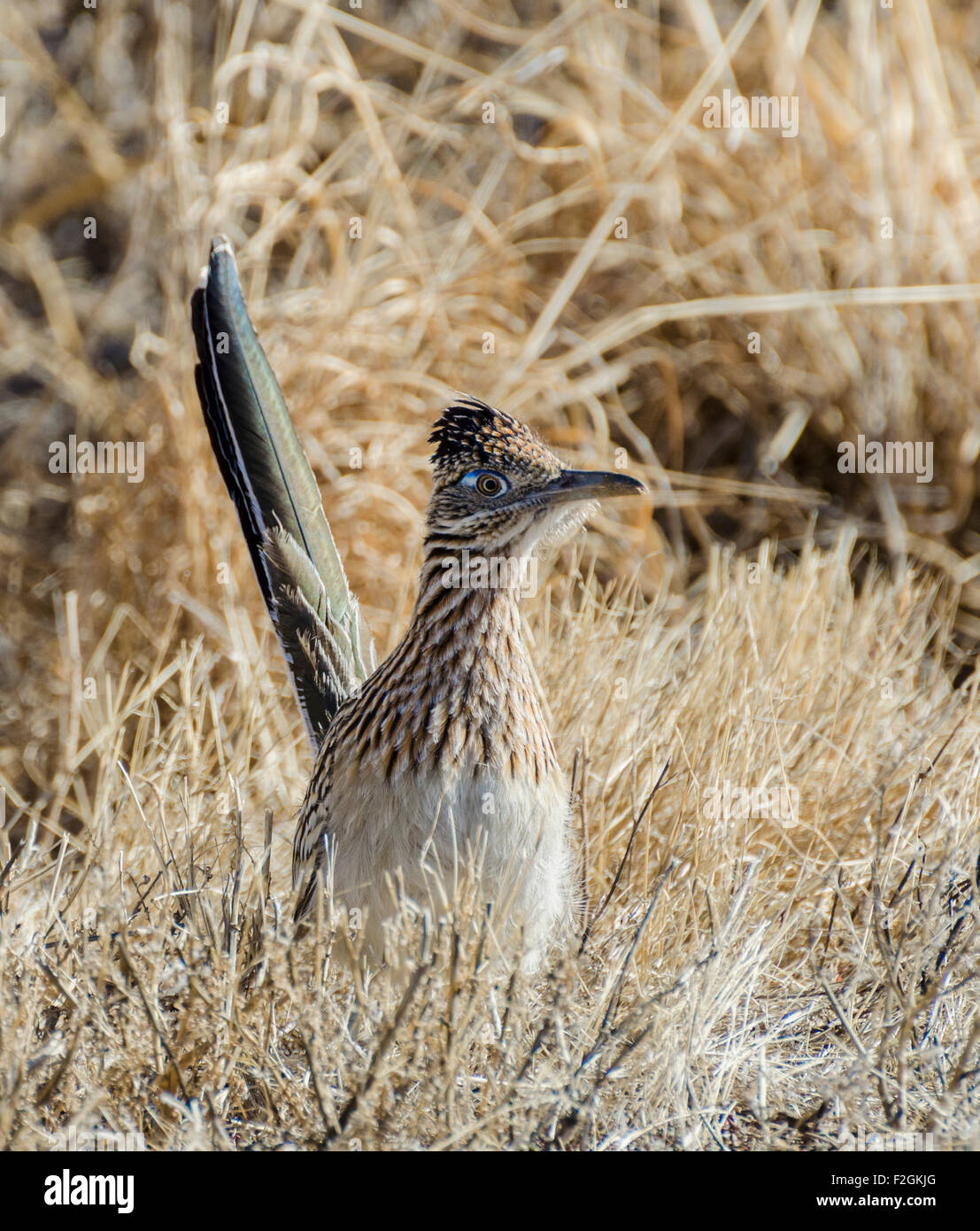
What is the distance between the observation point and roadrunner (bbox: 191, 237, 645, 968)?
2.90m

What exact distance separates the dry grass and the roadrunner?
0.69 ft

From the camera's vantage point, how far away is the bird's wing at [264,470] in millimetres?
3514

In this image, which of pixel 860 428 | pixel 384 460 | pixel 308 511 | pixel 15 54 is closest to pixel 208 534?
pixel 384 460

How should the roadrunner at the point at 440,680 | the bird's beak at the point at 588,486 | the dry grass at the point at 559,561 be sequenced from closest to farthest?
the dry grass at the point at 559,561 → the roadrunner at the point at 440,680 → the bird's beak at the point at 588,486

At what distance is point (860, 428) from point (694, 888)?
3.52 meters

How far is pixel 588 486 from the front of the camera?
306 centimetres

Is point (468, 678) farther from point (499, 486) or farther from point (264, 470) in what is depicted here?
point (264, 470)

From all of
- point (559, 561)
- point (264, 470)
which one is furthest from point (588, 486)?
point (559, 561)

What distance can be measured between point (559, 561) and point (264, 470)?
222 centimetres

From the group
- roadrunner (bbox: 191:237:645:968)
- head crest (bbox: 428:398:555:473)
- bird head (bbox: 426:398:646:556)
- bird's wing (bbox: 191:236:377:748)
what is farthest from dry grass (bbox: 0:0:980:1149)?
head crest (bbox: 428:398:555:473)

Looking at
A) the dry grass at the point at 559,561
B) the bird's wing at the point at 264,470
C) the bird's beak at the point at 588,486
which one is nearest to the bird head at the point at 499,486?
the bird's beak at the point at 588,486

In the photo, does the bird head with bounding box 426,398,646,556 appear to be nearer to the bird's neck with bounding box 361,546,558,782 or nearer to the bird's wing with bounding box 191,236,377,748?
the bird's neck with bounding box 361,546,558,782

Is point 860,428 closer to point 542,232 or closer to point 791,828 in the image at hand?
point 542,232

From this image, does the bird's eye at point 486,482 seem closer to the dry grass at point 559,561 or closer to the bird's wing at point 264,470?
the bird's wing at point 264,470
